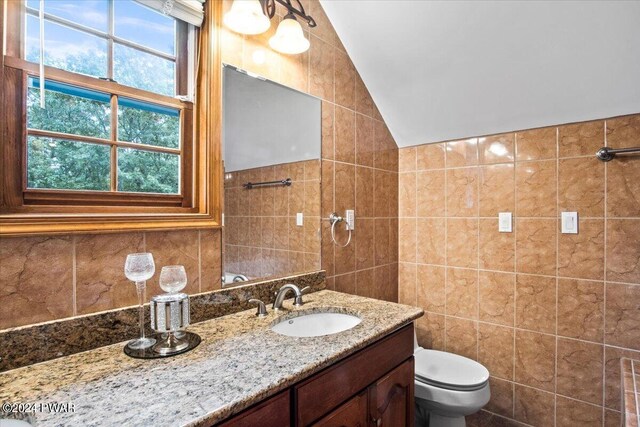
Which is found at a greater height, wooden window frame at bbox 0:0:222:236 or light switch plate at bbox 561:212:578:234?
wooden window frame at bbox 0:0:222:236

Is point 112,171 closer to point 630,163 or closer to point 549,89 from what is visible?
point 549,89

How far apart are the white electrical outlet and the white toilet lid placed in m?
0.79

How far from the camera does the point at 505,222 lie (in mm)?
1936

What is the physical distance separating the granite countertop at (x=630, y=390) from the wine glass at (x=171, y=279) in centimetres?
153

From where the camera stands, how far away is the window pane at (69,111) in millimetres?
966

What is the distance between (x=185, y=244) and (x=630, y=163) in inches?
80.6

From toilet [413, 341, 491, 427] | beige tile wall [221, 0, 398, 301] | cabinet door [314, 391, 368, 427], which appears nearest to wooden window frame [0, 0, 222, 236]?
beige tile wall [221, 0, 398, 301]

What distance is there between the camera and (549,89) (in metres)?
1.67

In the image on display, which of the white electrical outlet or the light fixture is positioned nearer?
the light fixture

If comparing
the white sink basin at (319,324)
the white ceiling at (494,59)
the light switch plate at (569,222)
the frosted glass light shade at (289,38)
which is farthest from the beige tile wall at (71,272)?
the light switch plate at (569,222)

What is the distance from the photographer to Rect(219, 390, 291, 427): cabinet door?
73 cm

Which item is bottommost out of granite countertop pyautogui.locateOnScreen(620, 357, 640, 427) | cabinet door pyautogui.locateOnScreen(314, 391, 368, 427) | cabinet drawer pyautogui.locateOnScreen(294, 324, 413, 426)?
granite countertop pyautogui.locateOnScreen(620, 357, 640, 427)

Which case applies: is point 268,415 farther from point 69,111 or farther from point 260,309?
point 69,111

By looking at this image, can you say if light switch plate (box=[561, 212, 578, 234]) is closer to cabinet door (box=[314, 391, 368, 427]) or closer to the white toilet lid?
the white toilet lid
